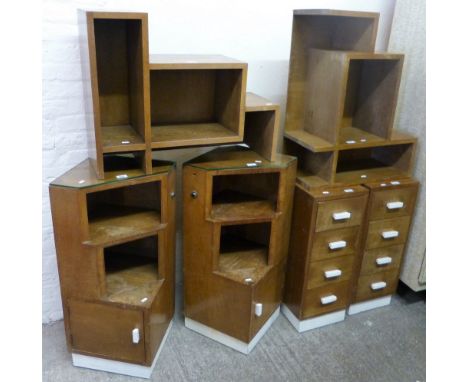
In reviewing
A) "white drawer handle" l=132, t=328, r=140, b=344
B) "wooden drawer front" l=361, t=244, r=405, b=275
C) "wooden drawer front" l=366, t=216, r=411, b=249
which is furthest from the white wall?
"wooden drawer front" l=361, t=244, r=405, b=275

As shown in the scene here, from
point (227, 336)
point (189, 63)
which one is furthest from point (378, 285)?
point (189, 63)

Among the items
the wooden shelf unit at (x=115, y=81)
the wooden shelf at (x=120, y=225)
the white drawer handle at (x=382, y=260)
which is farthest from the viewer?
the white drawer handle at (x=382, y=260)

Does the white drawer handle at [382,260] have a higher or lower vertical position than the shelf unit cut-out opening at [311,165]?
lower

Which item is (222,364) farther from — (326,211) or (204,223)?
(326,211)

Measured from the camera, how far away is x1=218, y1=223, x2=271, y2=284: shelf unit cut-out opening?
1.85m

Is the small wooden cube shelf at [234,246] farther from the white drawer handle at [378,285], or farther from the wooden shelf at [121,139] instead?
the white drawer handle at [378,285]

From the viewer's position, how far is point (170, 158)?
2.03 metres

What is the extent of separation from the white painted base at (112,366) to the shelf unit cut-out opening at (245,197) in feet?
2.38

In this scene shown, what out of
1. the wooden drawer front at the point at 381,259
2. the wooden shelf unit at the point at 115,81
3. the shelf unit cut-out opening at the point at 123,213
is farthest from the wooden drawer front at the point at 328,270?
the wooden shelf unit at the point at 115,81

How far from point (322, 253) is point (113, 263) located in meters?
0.99

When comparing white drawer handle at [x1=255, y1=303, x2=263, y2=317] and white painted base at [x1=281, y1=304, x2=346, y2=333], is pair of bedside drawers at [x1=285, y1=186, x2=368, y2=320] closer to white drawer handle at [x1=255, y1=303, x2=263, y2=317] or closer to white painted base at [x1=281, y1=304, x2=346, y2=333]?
white painted base at [x1=281, y1=304, x2=346, y2=333]

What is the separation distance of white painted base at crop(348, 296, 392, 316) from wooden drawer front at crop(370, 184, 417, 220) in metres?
0.52

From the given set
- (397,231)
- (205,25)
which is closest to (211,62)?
(205,25)

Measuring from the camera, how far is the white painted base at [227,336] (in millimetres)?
1919
